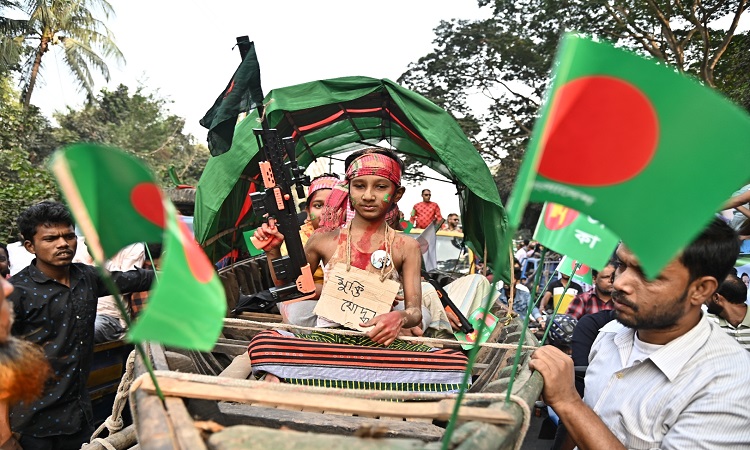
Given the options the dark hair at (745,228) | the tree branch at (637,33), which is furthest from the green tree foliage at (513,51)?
the dark hair at (745,228)

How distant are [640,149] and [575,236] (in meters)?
0.85

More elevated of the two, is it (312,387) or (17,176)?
(17,176)

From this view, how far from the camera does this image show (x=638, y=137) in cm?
94

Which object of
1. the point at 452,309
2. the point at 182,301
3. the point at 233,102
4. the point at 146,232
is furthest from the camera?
the point at 452,309

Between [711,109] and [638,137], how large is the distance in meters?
0.13

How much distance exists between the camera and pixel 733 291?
332cm

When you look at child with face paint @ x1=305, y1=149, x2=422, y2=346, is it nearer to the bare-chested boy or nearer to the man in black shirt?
the bare-chested boy

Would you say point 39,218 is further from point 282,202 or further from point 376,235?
point 376,235

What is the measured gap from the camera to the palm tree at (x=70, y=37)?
16281mm

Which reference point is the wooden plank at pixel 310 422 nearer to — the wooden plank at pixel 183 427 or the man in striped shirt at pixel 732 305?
the wooden plank at pixel 183 427

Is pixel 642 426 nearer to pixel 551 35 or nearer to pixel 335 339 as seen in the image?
pixel 335 339

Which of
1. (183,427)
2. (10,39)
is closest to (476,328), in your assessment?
(183,427)

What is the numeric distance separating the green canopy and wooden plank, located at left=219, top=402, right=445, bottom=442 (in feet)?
6.16

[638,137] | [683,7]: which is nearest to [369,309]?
[638,137]
